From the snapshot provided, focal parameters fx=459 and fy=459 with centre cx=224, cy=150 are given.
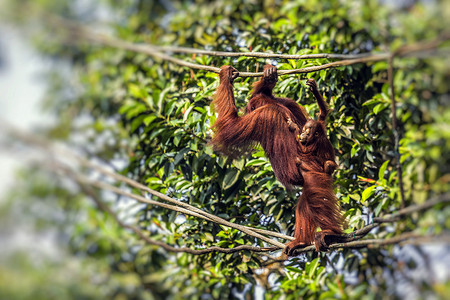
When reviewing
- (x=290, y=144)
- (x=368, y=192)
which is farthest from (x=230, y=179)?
(x=368, y=192)

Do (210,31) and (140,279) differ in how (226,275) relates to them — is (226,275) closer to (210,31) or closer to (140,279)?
(140,279)

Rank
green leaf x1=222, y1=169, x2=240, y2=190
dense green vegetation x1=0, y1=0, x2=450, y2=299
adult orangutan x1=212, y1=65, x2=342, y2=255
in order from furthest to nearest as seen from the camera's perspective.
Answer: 1. green leaf x1=222, y1=169, x2=240, y2=190
2. adult orangutan x1=212, y1=65, x2=342, y2=255
3. dense green vegetation x1=0, y1=0, x2=450, y2=299

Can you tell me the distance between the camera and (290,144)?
397 centimetres

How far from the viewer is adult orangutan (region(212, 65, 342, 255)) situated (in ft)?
12.5

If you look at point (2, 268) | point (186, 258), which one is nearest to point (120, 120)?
point (186, 258)

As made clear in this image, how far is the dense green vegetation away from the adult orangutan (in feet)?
0.99

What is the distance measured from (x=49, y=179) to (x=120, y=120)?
270 centimetres

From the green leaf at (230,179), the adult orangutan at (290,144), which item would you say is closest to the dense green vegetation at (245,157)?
the green leaf at (230,179)

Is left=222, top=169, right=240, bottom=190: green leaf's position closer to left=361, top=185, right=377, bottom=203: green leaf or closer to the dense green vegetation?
the dense green vegetation

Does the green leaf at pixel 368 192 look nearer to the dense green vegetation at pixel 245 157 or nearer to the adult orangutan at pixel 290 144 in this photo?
the dense green vegetation at pixel 245 157

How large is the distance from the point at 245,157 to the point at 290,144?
0.50 meters

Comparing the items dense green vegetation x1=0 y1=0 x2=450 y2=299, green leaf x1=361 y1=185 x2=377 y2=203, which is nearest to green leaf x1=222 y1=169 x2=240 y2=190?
dense green vegetation x1=0 y1=0 x2=450 y2=299

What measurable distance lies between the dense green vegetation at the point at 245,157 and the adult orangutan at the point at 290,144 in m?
0.30

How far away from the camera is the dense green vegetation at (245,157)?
136 inches
